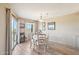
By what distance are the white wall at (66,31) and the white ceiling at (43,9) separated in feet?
0.39

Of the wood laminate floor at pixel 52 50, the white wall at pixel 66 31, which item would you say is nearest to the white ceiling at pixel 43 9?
the white wall at pixel 66 31

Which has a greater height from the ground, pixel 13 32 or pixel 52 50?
pixel 13 32

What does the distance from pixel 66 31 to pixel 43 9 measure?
659 millimetres

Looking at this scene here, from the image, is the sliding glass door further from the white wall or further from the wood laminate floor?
the white wall

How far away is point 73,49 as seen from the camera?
93.0 inches

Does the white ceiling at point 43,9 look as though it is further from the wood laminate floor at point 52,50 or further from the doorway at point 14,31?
the wood laminate floor at point 52,50

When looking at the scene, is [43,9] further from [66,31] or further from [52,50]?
[52,50]

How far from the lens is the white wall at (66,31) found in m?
2.38

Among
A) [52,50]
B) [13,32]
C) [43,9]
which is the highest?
[43,9]

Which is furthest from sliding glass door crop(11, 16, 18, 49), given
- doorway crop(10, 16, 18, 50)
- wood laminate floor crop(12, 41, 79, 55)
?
wood laminate floor crop(12, 41, 79, 55)

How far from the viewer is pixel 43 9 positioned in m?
2.38

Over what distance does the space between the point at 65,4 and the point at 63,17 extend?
0.93 feet

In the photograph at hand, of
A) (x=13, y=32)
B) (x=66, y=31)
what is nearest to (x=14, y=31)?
(x=13, y=32)
